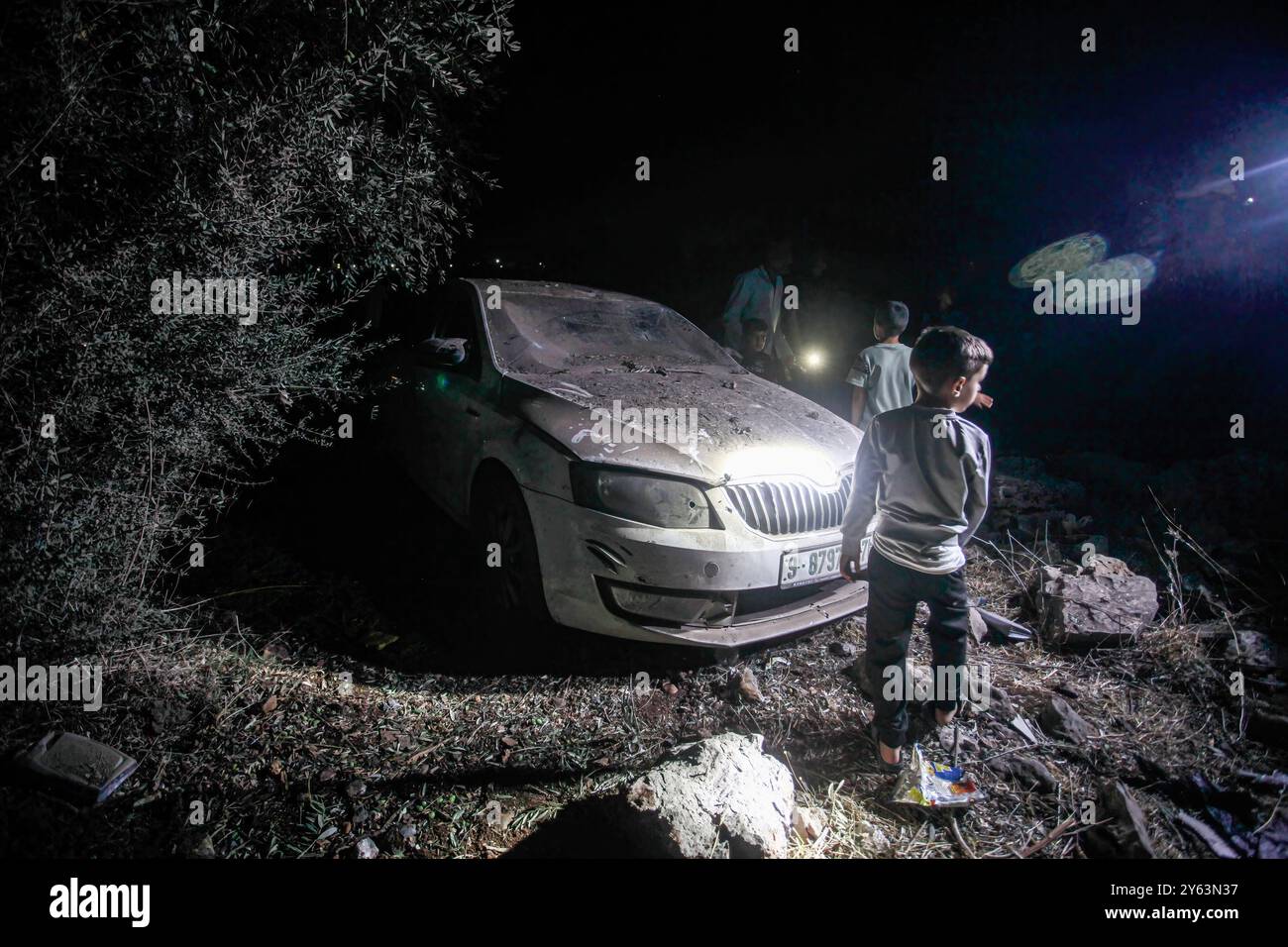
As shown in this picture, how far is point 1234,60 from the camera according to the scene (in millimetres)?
6227

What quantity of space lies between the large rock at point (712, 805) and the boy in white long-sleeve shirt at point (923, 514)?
598 mm

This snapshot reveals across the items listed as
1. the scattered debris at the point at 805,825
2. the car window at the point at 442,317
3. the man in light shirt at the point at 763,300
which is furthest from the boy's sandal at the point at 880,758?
the man in light shirt at the point at 763,300

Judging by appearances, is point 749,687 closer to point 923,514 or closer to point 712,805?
point 712,805

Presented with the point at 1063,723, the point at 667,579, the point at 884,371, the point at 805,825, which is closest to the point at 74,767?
the point at 667,579

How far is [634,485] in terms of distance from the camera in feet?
8.05

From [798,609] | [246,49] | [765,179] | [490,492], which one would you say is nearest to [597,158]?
[765,179]

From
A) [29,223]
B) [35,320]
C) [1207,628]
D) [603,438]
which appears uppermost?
[29,223]

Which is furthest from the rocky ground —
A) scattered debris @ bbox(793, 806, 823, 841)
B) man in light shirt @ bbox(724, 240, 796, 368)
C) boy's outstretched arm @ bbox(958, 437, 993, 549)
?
man in light shirt @ bbox(724, 240, 796, 368)

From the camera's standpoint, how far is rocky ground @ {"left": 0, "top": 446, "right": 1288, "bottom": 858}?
1.94 m

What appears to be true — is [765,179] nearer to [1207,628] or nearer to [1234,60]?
[1234,60]

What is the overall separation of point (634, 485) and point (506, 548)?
0.84 metres

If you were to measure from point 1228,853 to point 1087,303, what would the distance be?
693 centimetres

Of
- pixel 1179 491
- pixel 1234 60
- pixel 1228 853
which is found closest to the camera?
pixel 1228 853

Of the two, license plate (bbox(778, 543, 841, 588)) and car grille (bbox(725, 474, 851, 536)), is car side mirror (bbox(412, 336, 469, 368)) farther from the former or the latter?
license plate (bbox(778, 543, 841, 588))
